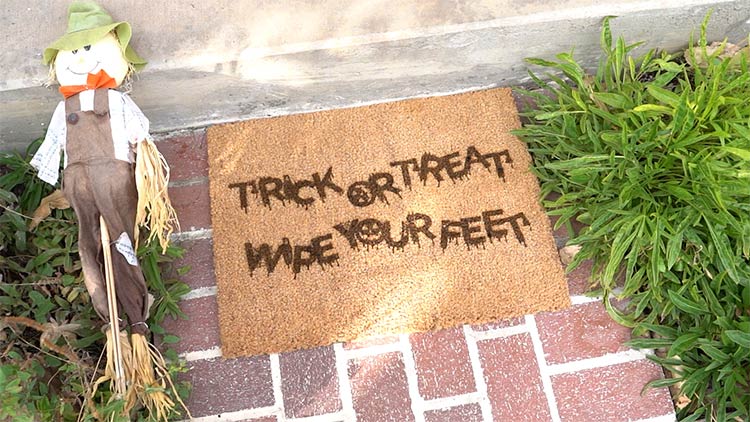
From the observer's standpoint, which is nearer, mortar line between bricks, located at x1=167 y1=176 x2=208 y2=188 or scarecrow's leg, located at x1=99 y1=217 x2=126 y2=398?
scarecrow's leg, located at x1=99 y1=217 x2=126 y2=398

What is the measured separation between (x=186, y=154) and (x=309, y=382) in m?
1.09

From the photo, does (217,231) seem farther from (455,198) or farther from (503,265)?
(503,265)

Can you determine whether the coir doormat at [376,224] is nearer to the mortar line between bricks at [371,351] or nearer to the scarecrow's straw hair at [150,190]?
the mortar line between bricks at [371,351]

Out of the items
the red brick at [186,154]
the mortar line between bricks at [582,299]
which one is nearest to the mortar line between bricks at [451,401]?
the mortar line between bricks at [582,299]

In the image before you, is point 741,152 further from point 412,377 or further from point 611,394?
point 412,377

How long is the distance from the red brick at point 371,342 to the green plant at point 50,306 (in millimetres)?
633

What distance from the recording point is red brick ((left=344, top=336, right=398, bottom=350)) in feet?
8.03

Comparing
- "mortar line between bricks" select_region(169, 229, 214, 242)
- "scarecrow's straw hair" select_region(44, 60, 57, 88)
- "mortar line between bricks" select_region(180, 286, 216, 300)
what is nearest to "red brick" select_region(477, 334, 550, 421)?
"mortar line between bricks" select_region(180, 286, 216, 300)

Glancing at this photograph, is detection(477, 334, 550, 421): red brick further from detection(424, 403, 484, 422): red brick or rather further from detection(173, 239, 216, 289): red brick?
detection(173, 239, 216, 289): red brick

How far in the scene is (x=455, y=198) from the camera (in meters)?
2.59

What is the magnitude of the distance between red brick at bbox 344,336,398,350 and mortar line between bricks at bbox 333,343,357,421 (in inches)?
1.5

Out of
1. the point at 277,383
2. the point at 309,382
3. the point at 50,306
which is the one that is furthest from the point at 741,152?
the point at 50,306

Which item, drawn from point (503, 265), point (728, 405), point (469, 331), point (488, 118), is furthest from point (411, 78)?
point (728, 405)

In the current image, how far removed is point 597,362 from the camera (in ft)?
7.98
